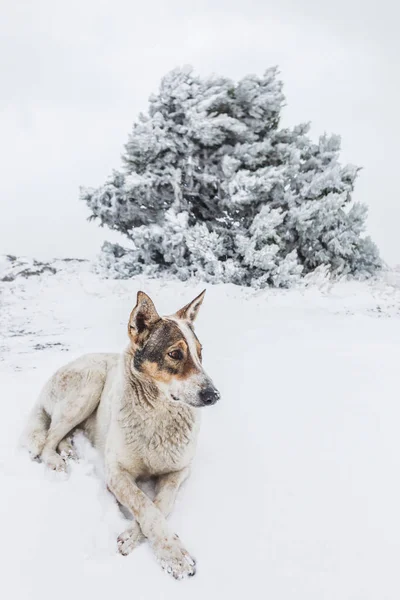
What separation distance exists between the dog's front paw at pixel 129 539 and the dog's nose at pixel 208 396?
0.91 meters

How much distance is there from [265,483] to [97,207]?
1149 cm

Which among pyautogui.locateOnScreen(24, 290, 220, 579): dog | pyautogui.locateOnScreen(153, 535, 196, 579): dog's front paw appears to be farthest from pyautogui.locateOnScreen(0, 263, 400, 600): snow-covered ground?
pyautogui.locateOnScreen(24, 290, 220, 579): dog

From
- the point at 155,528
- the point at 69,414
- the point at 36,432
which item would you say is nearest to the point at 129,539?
the point at 155,528

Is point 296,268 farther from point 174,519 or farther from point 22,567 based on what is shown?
point 22,567

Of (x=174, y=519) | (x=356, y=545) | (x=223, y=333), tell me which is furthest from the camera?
(x=223, y=333)

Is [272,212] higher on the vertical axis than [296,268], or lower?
higher

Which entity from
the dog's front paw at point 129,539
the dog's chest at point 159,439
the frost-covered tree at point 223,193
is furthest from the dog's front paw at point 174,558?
the frost-covered tree at point 223,193

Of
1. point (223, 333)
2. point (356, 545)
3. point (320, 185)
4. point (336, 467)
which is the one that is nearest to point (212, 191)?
point (320, 185)

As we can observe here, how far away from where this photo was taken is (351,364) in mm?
6309

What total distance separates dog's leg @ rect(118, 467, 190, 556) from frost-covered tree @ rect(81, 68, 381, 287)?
8.81 metres

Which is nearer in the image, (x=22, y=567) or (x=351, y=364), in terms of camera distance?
(x=22, y=567)

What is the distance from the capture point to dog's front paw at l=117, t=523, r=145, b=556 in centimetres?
260

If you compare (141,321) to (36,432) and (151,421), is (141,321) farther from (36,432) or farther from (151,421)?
(36,432)

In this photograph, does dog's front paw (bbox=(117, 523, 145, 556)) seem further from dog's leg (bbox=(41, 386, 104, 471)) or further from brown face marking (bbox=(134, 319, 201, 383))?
dog's leg (bbox=(41, 386, 104, 471))
